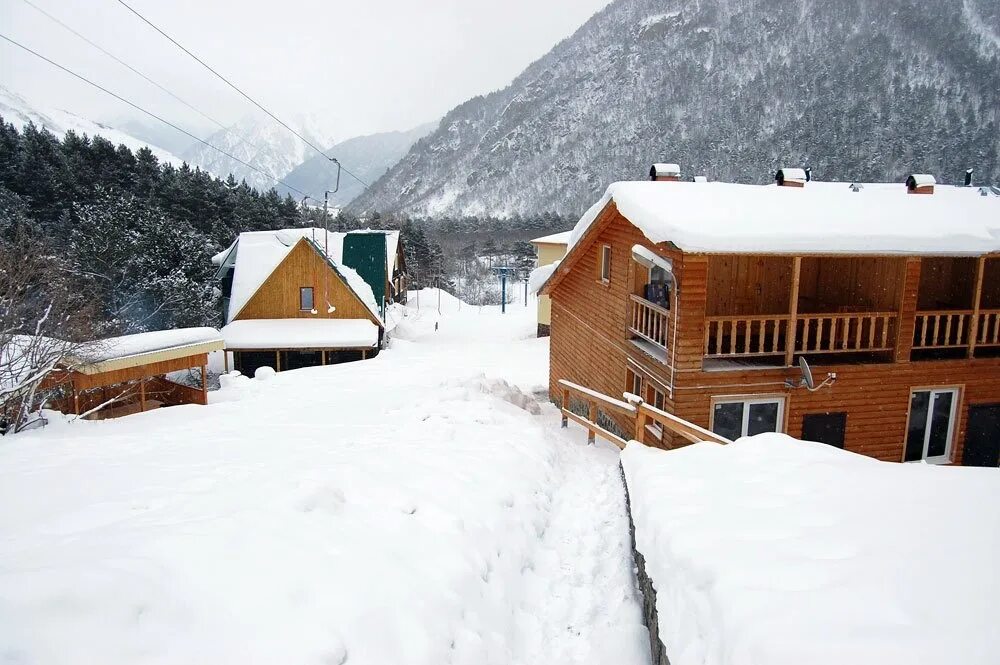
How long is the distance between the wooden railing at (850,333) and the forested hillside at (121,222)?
2812 cm

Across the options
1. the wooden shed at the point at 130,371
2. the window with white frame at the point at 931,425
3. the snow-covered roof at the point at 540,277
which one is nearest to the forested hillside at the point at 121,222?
the wooden shed at the point at 130,371

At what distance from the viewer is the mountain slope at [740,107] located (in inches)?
3969

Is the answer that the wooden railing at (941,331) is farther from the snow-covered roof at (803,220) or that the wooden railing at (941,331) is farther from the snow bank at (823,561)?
the snow bank at (823,561)

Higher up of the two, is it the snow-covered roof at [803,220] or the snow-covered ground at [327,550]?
the snow-covered roof at [803,220]

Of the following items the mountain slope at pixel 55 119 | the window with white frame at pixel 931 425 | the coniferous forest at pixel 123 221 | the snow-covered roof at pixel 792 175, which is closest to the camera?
the window with white frame at pixel 931 425

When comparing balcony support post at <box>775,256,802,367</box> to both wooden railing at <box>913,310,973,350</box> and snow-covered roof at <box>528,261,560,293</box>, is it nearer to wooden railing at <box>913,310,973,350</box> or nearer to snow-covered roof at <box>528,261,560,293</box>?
wooden railing at <box>913,310,973,350</box>

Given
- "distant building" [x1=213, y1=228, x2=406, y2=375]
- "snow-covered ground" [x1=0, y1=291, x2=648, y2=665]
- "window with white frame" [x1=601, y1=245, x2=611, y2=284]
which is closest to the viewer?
"snow-covered ground" [x1=0, y1=291, x2=648, y2=665]

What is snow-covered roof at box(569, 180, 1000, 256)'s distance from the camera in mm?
9156

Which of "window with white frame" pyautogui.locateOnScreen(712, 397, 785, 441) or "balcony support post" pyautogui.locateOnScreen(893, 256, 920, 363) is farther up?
"balcony support post" pyautogui.locateOnScreen(893, 256, 920, 363)

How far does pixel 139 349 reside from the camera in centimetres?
1731

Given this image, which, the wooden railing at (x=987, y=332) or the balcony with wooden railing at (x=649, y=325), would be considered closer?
the balcony with wooden railing at (x=649, y=325)

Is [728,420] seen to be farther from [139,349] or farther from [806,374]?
[139,349]

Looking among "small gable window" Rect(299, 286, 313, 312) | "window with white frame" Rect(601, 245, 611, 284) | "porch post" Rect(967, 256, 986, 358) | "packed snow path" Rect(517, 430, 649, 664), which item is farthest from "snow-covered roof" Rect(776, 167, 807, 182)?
"small gable window" Rect(299, 286, 313, 312)

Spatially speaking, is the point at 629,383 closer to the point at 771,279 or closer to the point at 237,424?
the point at 771,279
